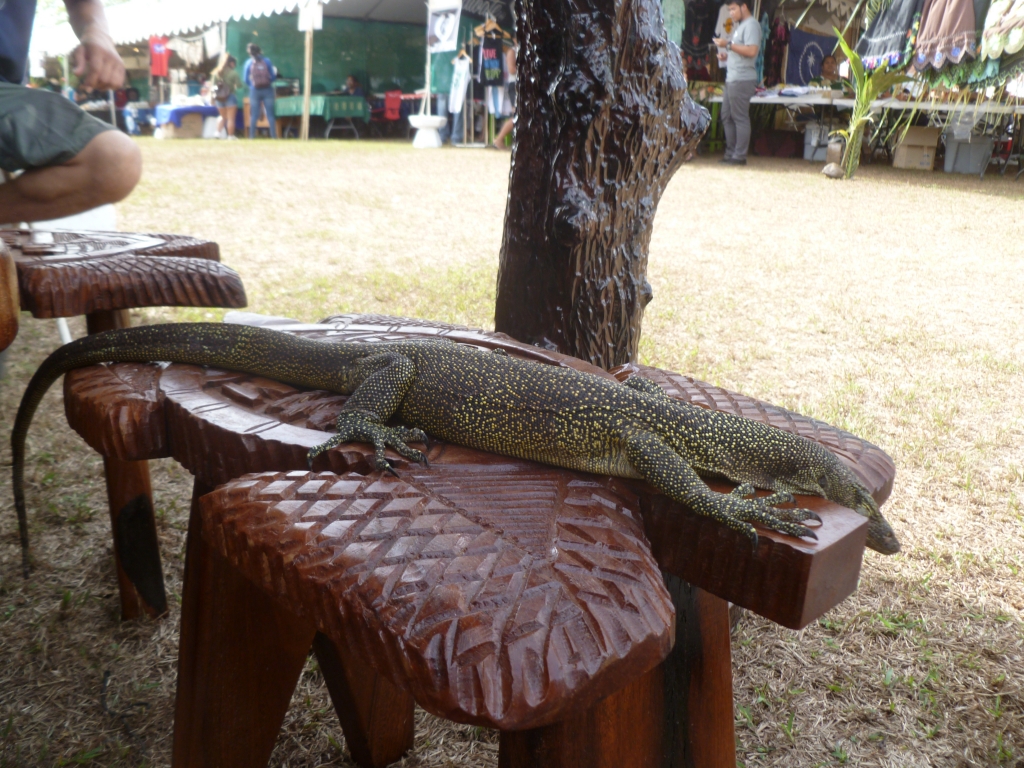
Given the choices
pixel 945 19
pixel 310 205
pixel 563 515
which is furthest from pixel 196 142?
pixel 563 515

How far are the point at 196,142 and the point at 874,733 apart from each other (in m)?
18.6

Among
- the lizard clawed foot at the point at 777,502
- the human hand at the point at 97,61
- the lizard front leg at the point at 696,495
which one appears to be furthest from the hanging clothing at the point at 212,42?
the lizard clawed foot at the point at 777,502

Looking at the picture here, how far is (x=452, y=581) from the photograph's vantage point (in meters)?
1.11

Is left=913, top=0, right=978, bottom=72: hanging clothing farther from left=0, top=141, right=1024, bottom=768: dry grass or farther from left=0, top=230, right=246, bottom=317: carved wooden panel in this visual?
left=0, top=230, right=246, bottom=317: carved wooden panel

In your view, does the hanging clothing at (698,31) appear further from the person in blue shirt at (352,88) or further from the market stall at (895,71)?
the person in blue shirt at (352,88)

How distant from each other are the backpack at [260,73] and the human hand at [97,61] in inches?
745

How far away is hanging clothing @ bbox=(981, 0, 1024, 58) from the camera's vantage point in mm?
10055

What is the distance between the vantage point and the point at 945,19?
435 inches

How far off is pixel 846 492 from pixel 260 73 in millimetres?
21732

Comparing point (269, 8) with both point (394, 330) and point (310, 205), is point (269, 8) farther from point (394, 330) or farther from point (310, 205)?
point (394, 330)

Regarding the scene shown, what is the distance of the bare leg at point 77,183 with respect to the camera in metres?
2.83

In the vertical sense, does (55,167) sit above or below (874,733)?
above

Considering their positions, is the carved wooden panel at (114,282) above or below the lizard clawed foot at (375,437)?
above

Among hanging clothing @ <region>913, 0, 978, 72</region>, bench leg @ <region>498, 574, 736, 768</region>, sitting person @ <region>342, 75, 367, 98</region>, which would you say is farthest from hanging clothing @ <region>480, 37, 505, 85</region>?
bench leg @ <region>498, 574, 736, 768</region>
